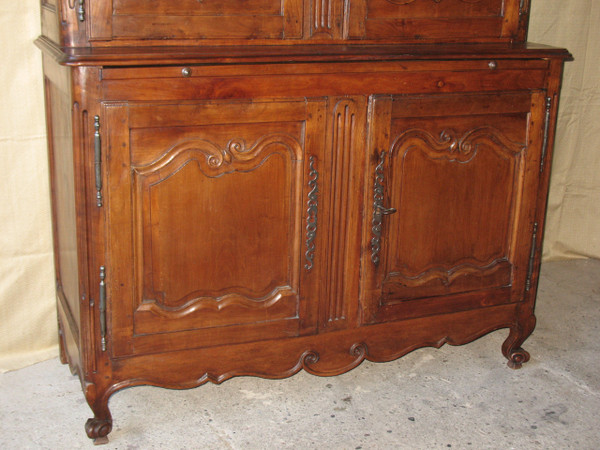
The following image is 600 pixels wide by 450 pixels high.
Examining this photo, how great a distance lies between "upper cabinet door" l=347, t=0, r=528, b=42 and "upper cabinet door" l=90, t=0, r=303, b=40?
0.21m

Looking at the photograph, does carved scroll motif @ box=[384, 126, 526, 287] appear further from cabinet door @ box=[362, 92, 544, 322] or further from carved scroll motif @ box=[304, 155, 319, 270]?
carved scroll motif @ box=[304, 155, 319, 270]

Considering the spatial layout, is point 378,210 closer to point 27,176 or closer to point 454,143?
point 454,143

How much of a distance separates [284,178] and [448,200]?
1.84 feet

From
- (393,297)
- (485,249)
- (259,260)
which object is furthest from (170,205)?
(485,249)

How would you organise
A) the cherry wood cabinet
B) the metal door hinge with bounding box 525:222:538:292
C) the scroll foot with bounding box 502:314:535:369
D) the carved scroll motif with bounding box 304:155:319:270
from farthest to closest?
the scroll foot with bounding box 502:314:535:369 → the metal door hinge with bounding box 525:222:538:292 → the carved scroll motif with bounding box 304:155:319:270 → the cherry wood cabinet

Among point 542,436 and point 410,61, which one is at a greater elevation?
point 410,61

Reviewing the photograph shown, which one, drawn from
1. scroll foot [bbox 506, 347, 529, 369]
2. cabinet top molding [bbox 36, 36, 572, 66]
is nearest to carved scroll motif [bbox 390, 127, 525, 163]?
cabinet top molding [bbox 36, 36, 572, 66]

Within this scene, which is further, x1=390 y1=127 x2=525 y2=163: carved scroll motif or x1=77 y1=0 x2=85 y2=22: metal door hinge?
x1=390 y1=127 x2=525 y2=163: carved scroll motif

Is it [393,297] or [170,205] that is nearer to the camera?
[170,205]

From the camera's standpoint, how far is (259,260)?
7.43 feet

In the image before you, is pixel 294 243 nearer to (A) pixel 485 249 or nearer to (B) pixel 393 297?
(B) pixel 393 297

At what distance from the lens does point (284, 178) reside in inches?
87.5

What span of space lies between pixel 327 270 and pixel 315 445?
1.70 ft

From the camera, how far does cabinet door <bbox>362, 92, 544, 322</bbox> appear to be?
233 centimetres
